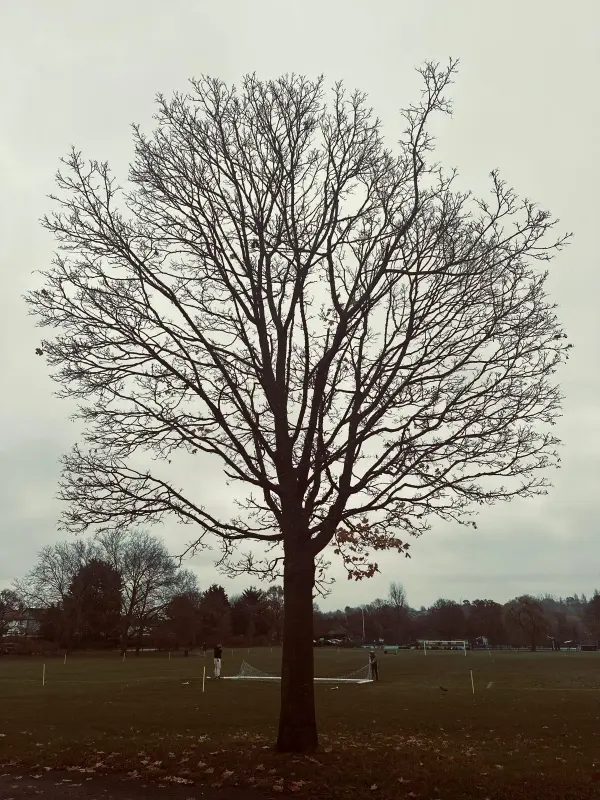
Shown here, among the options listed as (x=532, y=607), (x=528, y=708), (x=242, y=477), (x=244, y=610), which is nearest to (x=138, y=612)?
(x=244, y=610)

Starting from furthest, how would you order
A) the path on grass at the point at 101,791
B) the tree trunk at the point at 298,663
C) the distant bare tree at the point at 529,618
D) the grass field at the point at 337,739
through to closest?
the distant bare tree at the point at 529,618 → the tree trunk at the point at 298,663 → the grass field at the point at 337,739 → the path on grass at the point at 101,791

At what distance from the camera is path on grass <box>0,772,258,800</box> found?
26.0 ft

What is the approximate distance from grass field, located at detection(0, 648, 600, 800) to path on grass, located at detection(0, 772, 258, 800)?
0.43 metres

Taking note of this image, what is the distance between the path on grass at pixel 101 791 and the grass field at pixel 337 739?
1.41 feet

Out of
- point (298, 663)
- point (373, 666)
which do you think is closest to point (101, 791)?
point (298, 663)

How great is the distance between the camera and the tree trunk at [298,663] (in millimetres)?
9906

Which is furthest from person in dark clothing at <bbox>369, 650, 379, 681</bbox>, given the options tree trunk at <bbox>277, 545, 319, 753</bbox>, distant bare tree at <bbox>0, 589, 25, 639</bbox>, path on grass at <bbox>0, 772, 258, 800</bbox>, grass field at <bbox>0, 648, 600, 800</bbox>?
distant bare tree at <bbox>0, 589, 25, 639</bbox>

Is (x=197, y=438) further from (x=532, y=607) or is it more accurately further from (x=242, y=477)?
(x=532, y=607)

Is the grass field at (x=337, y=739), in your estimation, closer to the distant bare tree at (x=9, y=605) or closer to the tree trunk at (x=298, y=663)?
the tree trunk at (x=298, y=663)

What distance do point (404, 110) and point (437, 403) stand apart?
494 centimetres

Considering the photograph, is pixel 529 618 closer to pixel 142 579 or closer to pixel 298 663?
pixel 142 579

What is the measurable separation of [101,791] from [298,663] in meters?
3.22

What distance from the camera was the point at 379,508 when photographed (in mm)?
10578

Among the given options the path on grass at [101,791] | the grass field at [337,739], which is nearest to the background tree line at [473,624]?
the grass field at [337,739]
